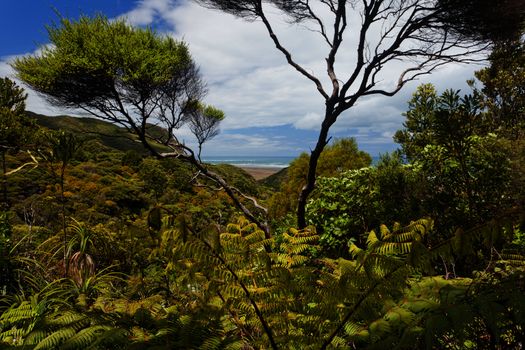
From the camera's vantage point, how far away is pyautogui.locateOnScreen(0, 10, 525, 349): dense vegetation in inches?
62.7

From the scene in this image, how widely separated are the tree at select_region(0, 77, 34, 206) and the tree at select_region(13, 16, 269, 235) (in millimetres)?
2195

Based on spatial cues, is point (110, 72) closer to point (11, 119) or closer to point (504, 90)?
point (11, 119)

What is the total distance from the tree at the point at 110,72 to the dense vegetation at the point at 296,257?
0.07 meters

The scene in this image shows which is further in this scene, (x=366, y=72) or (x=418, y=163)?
(x=366, y=72)

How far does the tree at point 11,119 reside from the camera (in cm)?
987

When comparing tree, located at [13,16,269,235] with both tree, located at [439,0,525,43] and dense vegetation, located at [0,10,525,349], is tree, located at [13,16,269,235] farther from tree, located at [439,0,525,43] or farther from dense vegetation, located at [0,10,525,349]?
tree, located at [439,0,525,43]

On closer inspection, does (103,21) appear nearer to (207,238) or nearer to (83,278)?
(83,278)

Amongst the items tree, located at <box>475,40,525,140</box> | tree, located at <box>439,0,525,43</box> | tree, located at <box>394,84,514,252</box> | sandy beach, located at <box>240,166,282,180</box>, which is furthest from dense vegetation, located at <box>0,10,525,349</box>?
sandy beach, located at <box>240,166,282,180</box>

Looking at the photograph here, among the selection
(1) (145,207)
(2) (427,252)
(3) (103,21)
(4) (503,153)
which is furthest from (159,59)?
(1) (145,207)

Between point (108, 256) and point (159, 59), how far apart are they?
15.9 ft

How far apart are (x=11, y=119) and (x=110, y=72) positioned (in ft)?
14.8

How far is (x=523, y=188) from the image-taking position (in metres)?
4.66

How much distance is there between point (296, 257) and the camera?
246cm

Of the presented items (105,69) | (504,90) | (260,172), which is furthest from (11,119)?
(260,172)
